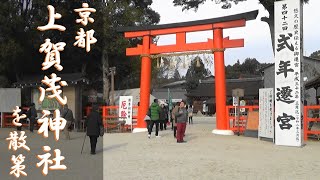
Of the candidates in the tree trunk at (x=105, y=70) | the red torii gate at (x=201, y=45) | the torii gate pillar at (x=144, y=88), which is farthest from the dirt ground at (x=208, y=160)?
the tree trunk at (x=105, y=70)

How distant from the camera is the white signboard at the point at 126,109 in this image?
65.3ft

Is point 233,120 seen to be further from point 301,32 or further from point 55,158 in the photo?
point 55,158

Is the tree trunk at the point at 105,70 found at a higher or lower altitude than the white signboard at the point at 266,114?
higher

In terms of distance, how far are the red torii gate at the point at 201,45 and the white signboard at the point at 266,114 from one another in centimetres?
251

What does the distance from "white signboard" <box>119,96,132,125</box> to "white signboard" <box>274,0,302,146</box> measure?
27.3ft

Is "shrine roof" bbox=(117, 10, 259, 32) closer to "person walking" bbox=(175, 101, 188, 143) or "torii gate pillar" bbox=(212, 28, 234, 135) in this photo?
"torii gate pillar" bbox=(212, 28, 234, 135)

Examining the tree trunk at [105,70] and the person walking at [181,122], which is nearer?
the person walking at [181,122]

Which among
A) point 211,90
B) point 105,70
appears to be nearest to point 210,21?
point 105,70

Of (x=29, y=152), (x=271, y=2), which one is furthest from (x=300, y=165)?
(x=271, y=2)

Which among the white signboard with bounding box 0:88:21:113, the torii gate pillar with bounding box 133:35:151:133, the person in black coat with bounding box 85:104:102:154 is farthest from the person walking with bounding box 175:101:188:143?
the white signboard with bounding box 0:88:21:113

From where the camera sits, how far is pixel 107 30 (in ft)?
79.6

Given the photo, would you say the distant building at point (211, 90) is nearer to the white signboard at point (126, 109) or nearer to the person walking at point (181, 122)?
the white signboard at point (126, 109)

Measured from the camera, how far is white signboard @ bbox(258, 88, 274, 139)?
14281 millimetres

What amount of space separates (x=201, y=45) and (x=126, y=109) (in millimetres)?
5133
